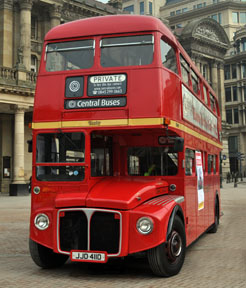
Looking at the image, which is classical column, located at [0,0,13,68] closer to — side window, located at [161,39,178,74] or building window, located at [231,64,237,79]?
side window, located at [161,39,178,74]

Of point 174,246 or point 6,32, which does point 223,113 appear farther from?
point 174,246

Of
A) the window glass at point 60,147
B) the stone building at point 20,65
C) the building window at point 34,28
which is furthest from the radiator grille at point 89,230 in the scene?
the building window at point 34,28

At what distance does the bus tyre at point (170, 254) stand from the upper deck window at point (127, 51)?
9.13 ft

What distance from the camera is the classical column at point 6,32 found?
35.3 metres

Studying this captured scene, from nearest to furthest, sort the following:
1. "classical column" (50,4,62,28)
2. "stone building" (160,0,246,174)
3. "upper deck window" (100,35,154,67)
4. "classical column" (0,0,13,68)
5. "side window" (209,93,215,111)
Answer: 1. "upper deck window" (100,35,154,67)
2. "side window" (209,93,215,111)
3. "classical column" (0,0,13,68)
4. "classical column" (50,4,62,28)
5. "stone building" (160,0,246,174)

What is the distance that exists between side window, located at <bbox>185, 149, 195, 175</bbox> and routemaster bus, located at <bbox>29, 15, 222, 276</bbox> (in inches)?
6.4

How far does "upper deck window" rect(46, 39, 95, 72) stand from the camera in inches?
310

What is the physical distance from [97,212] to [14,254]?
3694 millimetres

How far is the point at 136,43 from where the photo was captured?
775cm

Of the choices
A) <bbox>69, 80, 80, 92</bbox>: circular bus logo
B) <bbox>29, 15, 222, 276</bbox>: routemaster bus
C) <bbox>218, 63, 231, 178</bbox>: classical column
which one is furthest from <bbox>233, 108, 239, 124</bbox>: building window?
<bbox>69, 80, 80, 92</bbox>: circular bus logo

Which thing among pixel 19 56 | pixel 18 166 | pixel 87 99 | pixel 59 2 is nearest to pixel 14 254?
pixel 87 99

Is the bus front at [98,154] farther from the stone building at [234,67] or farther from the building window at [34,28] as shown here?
the stone building at [234,67]

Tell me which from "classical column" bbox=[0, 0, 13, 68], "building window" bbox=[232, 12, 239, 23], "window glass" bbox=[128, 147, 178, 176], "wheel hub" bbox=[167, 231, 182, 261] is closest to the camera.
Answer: "wheel hub" bbox=[167, 231, 182, 261]

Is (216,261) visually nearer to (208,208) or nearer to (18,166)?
(208,208)
